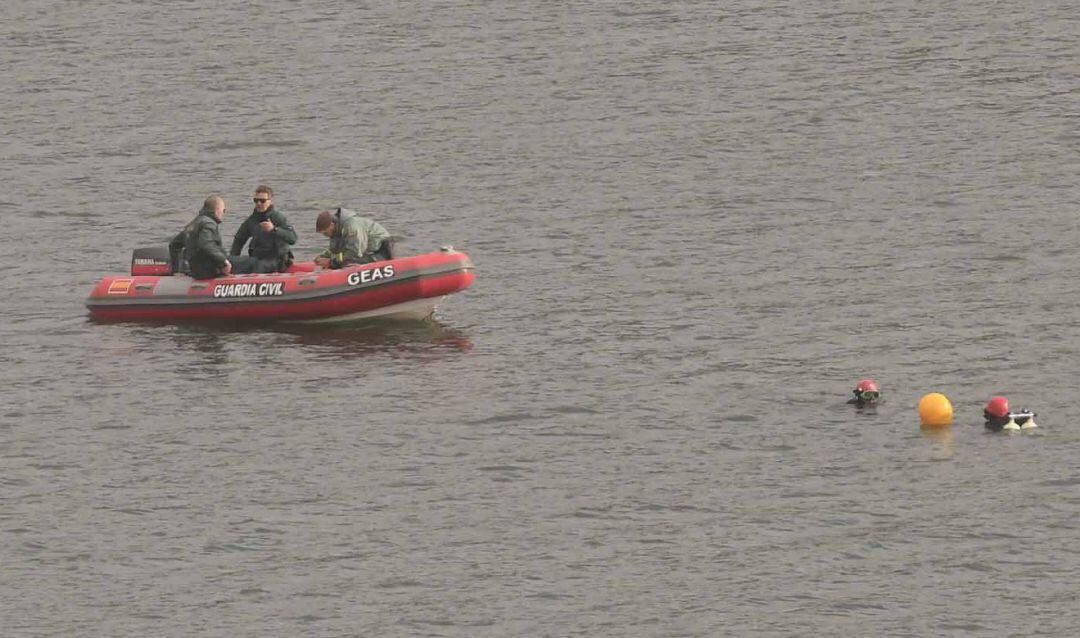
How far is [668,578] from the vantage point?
24.0 metres

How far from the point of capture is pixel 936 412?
2856 cm

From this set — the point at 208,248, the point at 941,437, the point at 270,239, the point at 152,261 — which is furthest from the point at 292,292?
the point at 941,437

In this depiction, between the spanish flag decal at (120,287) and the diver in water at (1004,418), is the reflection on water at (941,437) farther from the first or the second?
the spanish flag decal at (120,287)

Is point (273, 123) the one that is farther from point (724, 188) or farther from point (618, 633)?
point (618, 633)

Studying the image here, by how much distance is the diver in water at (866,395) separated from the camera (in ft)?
96.8

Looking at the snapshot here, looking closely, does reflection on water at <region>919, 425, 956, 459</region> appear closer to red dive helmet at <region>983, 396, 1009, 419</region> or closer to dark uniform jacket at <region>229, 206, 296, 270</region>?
red dive helmet at <region>983, 396, 1009, 419</region>

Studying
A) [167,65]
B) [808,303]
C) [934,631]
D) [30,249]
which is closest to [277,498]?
[934,631]

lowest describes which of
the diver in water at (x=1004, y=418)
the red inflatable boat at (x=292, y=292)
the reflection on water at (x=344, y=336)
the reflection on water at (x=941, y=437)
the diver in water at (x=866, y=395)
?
the reflection on water at (x=941, y=437)

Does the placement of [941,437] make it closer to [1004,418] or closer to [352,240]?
[1004,418]

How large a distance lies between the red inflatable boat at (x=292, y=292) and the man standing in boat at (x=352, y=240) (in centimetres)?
34

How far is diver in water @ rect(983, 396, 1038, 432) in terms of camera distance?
92.6 ft

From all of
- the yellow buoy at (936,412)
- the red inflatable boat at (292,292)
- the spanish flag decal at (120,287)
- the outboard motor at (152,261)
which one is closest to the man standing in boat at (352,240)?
the red inflatable boat at (292,292)

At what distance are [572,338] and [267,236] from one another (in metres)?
4.92

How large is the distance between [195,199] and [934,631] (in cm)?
2416
